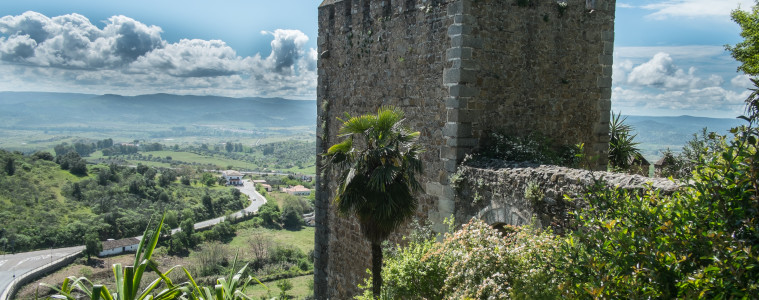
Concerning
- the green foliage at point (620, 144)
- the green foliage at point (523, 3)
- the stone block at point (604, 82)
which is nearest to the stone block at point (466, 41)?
the green foliage at point (523, 3)

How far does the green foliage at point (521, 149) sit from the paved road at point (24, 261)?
61.8 metres

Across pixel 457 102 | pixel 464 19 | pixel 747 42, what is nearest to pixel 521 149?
pixel 457 102

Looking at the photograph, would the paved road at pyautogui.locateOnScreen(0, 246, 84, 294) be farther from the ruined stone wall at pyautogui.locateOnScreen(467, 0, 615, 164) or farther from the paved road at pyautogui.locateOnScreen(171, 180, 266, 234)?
the ruined stone wall at pyautogui.locateOnScreen(467, 0, 615, 164)

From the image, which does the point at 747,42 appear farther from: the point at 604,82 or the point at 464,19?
the point at 464,19

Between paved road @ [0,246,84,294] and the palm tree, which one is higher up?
the palm tree

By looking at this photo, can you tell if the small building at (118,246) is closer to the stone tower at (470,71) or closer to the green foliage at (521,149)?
the stone tower at (470,71)

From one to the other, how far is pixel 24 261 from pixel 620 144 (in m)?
69.7

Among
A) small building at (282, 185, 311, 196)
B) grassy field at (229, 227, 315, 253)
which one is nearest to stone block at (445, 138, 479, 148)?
grassy field at (229, 227, 315, 253)

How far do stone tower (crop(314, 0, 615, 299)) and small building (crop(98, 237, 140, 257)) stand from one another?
196 ft

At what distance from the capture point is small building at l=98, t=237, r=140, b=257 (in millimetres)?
63406

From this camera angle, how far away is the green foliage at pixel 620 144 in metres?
12.1

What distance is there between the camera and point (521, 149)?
9.51 meters

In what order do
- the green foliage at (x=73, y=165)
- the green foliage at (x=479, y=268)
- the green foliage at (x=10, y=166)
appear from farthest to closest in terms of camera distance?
the green foliage at (x=73, y=165), the green foliage at (x=10, y=166), the green foliage at (x=479, y=268)

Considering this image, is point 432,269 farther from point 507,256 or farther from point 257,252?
point 257,252
